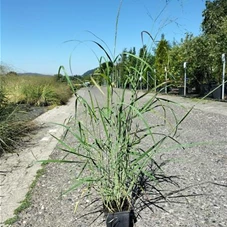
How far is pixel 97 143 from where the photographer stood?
5.32 ft

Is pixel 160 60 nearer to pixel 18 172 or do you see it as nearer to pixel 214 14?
pixel 214 14

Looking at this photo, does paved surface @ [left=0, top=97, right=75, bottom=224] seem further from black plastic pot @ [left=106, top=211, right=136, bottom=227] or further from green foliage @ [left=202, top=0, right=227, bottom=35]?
green foliage @ [left=202, top=0, right=227, bottom=35]

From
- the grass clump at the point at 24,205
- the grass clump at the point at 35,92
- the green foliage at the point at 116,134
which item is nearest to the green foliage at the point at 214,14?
the grass clump at the point at 35,92

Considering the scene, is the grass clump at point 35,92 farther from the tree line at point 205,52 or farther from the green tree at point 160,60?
the tree line at point 205,52

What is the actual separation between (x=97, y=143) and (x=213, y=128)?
417 centimetres

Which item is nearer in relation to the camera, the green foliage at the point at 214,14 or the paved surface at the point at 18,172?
the paved surface at the point at 18,172

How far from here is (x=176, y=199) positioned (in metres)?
2.21

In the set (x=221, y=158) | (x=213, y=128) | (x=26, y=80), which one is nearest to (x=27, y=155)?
(x=221, y=158)

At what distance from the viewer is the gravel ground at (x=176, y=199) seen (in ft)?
6.34

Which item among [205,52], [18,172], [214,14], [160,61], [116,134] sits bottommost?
[18,172]

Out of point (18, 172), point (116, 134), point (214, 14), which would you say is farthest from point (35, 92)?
point (116, 134)

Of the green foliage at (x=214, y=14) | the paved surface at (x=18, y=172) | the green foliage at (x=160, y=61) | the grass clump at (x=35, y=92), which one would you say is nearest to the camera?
the green foliage at (x=160, y=61)

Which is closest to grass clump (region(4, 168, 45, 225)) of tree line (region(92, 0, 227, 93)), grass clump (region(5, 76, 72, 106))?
tree line (region(92, 0, 227, 93))

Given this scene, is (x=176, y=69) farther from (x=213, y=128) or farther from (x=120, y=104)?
(x=120, y=104)
